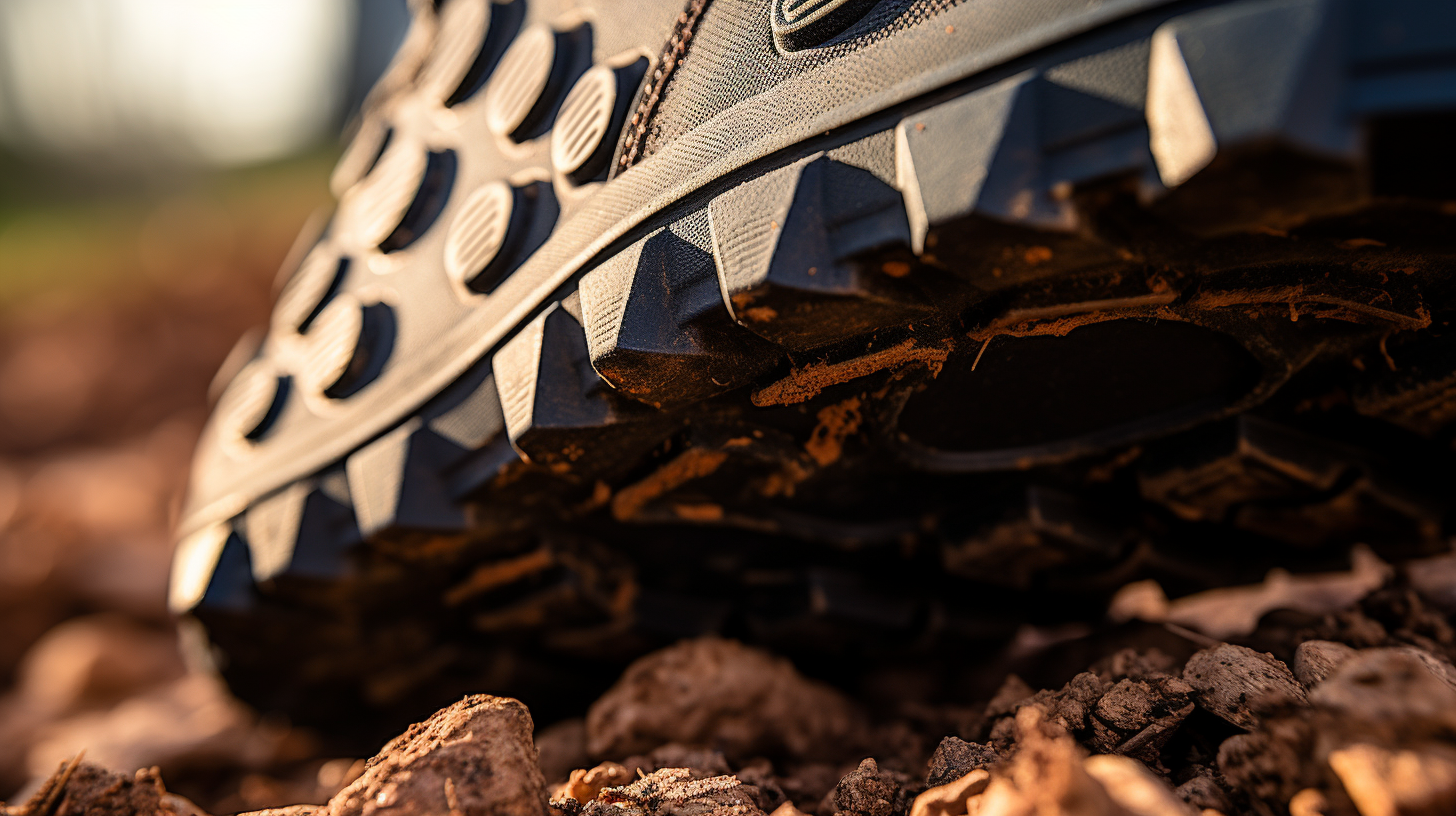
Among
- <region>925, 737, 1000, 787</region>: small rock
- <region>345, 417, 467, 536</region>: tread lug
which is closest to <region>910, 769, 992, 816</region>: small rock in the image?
<region>925, 737, 1000, 787</region>: small rock

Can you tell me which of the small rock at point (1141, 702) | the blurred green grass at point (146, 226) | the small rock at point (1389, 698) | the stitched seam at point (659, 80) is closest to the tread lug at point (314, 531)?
the stitched seam at point (659, 80)

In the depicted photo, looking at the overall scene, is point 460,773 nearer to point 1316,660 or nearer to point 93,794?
point 93,794

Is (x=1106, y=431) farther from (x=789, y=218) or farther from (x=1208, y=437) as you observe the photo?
(x=789, y=218)

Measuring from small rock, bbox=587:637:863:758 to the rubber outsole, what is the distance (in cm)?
8

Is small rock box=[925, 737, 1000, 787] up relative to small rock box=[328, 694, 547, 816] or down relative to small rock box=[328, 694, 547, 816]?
down

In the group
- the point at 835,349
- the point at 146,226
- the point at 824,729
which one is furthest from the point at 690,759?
the point at 146,226

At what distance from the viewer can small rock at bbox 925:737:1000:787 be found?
2.57 feet

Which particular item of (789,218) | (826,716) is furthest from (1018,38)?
(826,716)

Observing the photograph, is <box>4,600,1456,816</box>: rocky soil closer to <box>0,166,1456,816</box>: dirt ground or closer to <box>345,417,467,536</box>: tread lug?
<box>0,166,1456,816</box>: dirt ground

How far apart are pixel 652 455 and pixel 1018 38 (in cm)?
50

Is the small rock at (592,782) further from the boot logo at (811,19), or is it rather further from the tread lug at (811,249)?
the boot logo at (811,19)

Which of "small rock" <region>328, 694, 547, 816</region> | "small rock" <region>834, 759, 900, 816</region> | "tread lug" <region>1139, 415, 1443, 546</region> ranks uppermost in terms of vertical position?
"small rock" <region>328, 694, 547, 816</region>

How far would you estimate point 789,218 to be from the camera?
26.2 inches

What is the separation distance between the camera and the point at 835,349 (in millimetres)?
760
